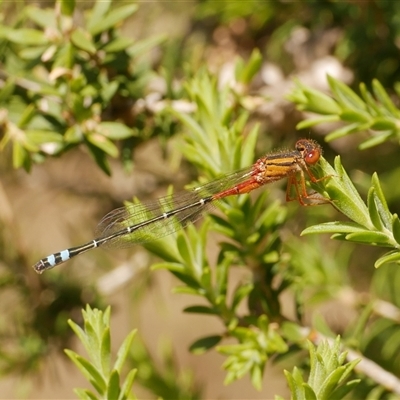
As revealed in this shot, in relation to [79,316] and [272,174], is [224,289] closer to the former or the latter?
[272,174]

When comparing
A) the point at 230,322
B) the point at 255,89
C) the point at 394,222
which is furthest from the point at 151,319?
the point at 394,222

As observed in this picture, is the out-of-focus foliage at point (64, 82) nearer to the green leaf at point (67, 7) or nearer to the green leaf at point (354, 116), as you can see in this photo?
the green leaf at point (67, 7)

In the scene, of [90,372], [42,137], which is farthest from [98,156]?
[90,372]

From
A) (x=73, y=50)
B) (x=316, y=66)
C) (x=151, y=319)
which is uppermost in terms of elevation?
(x=73, y=50)

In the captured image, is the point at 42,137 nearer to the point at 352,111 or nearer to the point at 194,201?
the point at 194,201

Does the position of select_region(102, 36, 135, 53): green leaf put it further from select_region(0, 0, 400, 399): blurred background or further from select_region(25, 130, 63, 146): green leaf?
select_region(25, 130, 63, 146): green leaf

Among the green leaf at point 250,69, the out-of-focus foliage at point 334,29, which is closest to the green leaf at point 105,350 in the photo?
the green leaf at point 250,69
